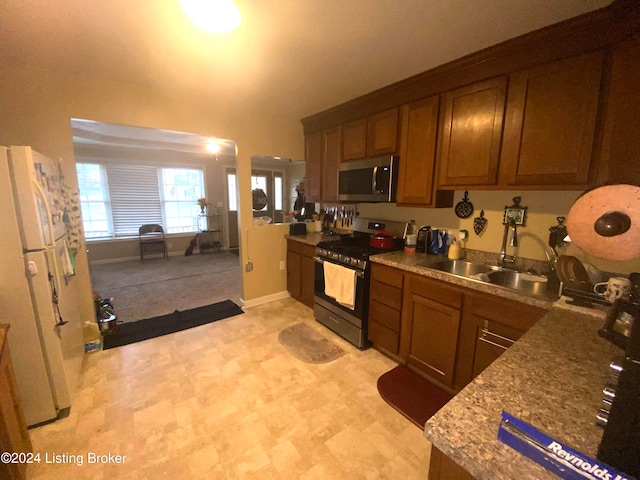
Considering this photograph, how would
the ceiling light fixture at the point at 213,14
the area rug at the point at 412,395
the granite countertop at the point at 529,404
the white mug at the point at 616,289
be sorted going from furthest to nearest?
the area rug at the point at 412,395 → the ceiling light fixture at the point at 213,14 → the white mug at the point at 616,289 → the granite countertop at the point at 529,404

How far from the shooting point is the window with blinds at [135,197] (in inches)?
211

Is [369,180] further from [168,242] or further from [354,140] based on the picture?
[168,242]

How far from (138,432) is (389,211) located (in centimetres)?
280

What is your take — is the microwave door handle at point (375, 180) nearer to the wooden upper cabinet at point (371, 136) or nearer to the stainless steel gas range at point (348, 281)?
the wooden upper cabinet at point (371, 136)

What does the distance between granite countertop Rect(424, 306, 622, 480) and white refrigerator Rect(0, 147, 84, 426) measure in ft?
7.24

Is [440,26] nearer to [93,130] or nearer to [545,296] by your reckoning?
[545,296]

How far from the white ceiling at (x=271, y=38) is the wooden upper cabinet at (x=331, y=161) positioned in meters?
0.68

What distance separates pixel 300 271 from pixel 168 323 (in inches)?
64.8

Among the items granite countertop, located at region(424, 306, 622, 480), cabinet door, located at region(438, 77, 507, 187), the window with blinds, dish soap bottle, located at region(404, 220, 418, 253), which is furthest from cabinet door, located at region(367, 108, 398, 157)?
the window with blinds

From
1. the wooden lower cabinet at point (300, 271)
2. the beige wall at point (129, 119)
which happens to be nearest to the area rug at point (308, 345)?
the wooden lower cabinet at point (300, 271)

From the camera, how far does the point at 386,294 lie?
230 cm

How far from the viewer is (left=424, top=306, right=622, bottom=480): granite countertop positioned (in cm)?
57

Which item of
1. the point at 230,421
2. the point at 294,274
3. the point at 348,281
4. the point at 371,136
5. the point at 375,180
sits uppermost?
the point at 371,136

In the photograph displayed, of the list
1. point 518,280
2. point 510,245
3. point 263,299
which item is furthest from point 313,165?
point 518,280
